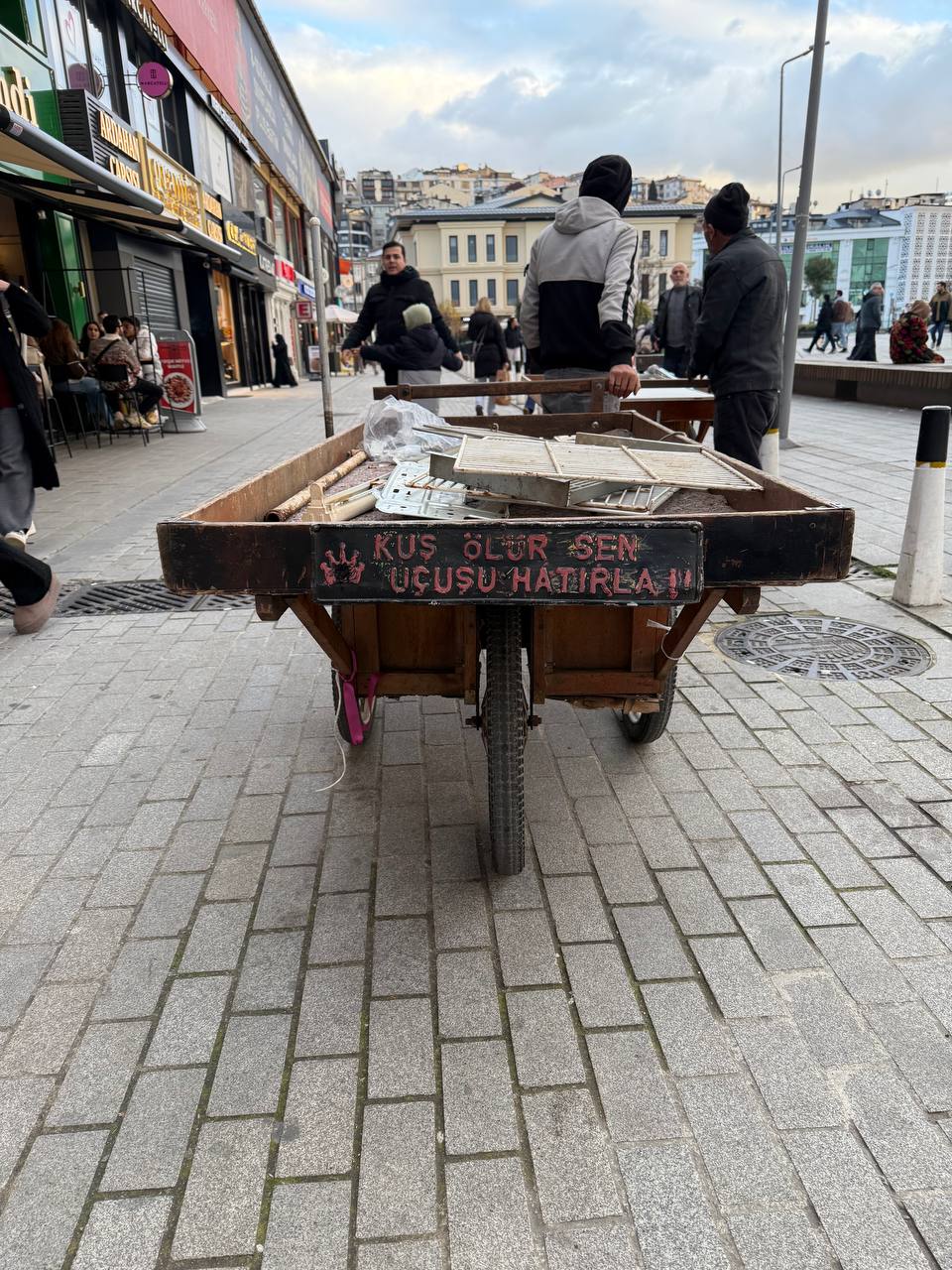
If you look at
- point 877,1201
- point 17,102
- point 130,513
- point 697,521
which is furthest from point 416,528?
point 17,102

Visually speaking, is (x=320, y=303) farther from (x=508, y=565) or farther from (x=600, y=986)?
(x=600, y=986)

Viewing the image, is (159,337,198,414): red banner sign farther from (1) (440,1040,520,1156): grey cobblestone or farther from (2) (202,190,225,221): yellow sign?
(1) (440,1040,520,1156): grey cobblestone

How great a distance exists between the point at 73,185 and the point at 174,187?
744 cm

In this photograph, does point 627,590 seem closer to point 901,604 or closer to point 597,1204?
point 597,1204

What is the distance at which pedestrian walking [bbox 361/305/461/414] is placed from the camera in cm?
796

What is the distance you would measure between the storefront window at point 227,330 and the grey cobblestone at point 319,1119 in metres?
25.3

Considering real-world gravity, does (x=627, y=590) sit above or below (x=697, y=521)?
below

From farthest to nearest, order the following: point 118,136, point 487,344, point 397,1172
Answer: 1. point 487,344
2. point 118,136
3. point 397,1172

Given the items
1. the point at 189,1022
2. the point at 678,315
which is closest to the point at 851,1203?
the point at 189,1022

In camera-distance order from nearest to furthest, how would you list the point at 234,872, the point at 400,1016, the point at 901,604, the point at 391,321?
1. the point at 400,1016
2. the point at 234,872
3. the point at 901,604
4. the point at 391,321

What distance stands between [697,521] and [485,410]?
13946 mm

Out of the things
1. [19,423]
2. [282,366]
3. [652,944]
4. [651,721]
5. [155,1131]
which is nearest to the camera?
[155,1131]

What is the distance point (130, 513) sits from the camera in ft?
28.0

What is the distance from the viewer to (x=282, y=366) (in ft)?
103
